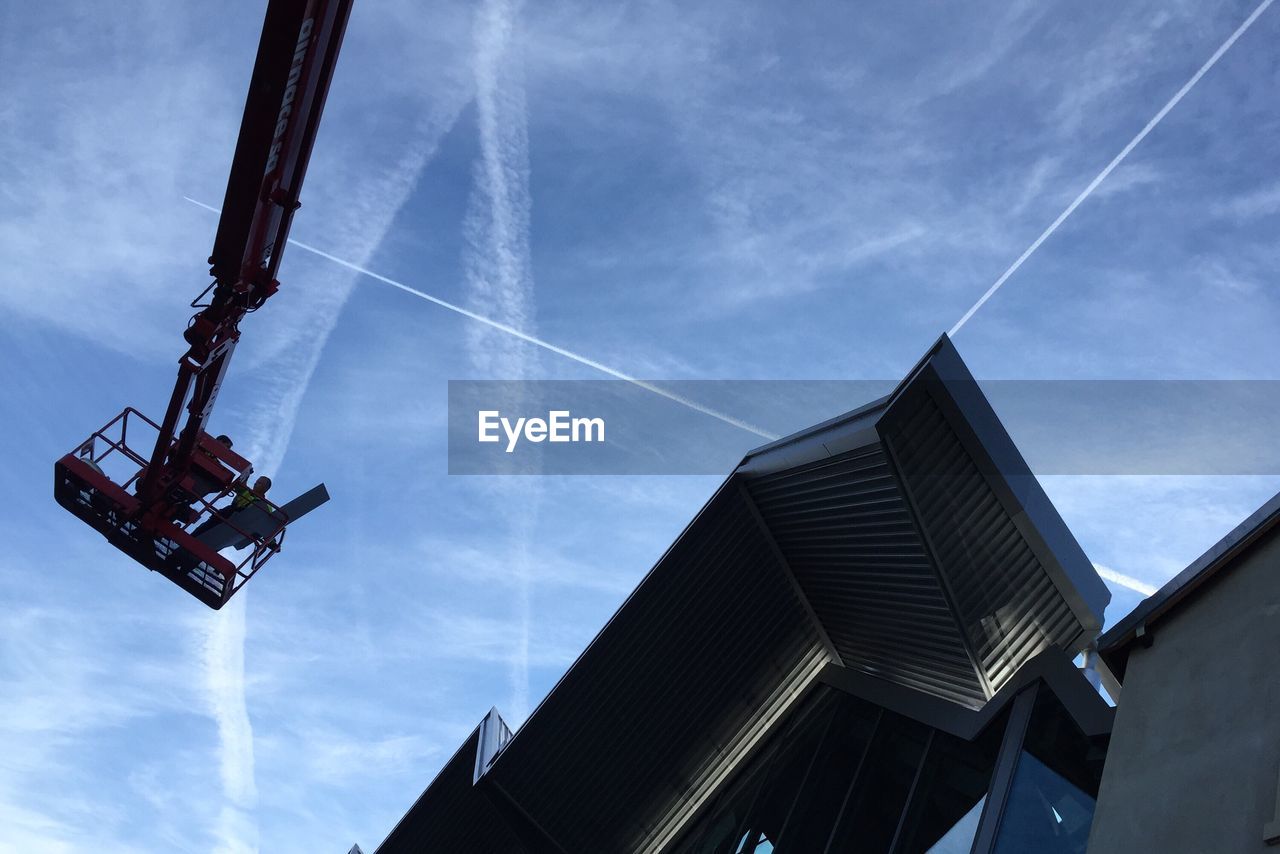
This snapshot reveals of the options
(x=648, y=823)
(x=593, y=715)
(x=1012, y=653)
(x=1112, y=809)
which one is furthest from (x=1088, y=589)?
(x=648, y=823)

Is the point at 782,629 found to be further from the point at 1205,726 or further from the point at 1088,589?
the point at 1205,726

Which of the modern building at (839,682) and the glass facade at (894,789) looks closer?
the glass facade at (894,789)

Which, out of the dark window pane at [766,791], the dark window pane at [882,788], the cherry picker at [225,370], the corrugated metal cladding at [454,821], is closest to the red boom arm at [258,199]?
the cherry picker at [225,370]

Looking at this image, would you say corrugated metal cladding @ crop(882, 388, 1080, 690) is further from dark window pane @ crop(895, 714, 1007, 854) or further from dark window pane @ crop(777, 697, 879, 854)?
dark window pane @ crop(777, 697, 879, 854)

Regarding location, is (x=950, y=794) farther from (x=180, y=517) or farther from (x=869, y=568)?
(x=180, y=517)

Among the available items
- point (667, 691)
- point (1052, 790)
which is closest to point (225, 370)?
point (667, 691)

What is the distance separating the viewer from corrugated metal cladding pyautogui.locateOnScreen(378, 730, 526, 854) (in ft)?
66.2

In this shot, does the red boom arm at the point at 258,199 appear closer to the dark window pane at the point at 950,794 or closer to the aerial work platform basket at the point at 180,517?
the aerial work platform basket at the point at 180,517

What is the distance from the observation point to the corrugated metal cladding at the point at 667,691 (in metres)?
16.8

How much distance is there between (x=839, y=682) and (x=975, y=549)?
5536 millimetres

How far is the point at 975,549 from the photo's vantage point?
13.3 metres

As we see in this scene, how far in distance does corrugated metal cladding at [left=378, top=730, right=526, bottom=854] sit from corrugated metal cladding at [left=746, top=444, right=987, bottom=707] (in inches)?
292

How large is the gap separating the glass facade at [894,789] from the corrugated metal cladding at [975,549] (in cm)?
94

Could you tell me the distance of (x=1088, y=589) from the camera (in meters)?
13.4
